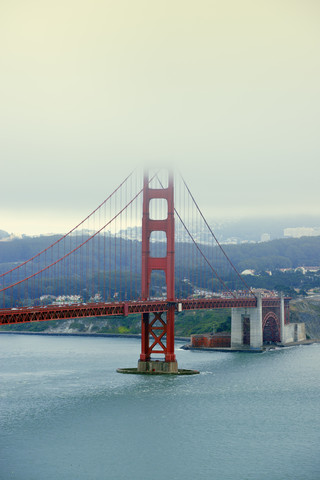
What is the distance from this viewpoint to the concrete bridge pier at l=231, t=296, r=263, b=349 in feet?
216

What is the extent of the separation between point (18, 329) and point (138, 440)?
7148 cm

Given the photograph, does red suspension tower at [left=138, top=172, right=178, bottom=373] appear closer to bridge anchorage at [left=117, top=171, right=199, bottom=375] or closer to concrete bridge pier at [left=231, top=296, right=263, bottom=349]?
bridge anchorage at [left=117, top=171, right=199, bottom=375]

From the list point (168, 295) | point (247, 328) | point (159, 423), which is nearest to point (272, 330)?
point (247, 328)

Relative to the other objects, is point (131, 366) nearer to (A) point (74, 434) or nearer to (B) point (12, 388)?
(B) point (12, 388)

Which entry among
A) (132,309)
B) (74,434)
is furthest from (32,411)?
(132,309)

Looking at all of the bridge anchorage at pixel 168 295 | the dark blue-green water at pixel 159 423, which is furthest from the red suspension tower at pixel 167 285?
the dark blue-green water at pixel 159 423

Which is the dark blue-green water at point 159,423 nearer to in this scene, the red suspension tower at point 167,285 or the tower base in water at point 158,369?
the tower base in water at point 158,369

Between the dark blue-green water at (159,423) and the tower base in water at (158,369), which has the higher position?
the tower base in water at (158,369)

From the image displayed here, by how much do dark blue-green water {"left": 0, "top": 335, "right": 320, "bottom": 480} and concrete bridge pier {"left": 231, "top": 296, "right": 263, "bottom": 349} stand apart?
42.4 ft

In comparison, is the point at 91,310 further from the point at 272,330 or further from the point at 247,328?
the point at 272,330

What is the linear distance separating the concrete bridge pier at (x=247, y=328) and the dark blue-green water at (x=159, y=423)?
12.9m

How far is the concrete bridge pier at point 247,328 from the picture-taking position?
2589 inches

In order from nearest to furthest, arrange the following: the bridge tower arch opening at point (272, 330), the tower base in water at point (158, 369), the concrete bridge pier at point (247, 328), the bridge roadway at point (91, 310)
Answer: the bridge roadway at point (91, 310)
the tower base in water at point (158, 369)
the concrete bridge pier at point (247, 328)
the bridge tower arch opening at point (272, 330)

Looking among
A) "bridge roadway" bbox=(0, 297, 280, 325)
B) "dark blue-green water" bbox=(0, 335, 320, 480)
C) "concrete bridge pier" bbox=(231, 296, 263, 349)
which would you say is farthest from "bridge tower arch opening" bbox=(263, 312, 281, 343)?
"dark blue-green water" bbox=(0, 335, 320, 480)
